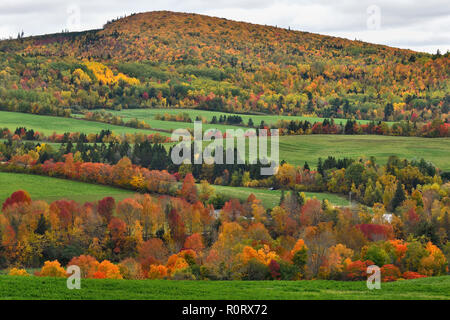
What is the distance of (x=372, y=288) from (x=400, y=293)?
314 centimetres

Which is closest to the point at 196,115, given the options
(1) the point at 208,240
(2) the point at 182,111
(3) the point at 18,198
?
(2) the point at 182,111

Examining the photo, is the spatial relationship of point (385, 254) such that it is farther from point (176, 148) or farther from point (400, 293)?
point (176, 148)

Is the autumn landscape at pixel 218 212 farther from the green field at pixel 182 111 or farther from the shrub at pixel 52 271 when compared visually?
the green field at pixel 182 111

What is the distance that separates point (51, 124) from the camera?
160 metres

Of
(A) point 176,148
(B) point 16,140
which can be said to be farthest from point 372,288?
(B) point 16,140

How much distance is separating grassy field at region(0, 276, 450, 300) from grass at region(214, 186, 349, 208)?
54.7 metres

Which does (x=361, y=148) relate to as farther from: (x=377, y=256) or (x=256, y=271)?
(x=256, y=271)

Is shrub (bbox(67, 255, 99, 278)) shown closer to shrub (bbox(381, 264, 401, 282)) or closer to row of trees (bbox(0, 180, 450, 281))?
row of trees (bbox(0, 180, 450, 281))

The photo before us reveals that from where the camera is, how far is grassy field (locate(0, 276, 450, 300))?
1357 inches

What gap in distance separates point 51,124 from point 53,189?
6228 centimetres

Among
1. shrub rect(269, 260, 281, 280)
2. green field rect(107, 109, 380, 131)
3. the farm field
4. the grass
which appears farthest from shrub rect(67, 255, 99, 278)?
green field rect(107, 109, 380, 131)

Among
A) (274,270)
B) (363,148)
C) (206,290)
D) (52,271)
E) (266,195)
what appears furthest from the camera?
(363,148)

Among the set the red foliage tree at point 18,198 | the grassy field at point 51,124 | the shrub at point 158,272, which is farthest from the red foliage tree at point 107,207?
the grassy field at point 51,124

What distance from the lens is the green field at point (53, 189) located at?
96.4 meters
